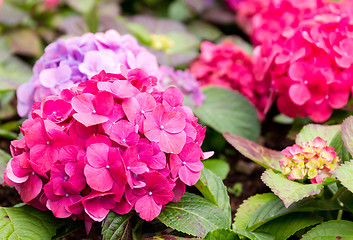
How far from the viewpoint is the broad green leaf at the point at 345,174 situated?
993 millimetres

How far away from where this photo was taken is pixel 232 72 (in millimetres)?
1948

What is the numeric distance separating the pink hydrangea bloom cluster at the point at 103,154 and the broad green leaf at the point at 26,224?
0.04 m

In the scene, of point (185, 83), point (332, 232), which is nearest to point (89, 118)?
point (332, 232)

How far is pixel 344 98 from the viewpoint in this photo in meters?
1.48

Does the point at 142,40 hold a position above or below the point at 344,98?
below

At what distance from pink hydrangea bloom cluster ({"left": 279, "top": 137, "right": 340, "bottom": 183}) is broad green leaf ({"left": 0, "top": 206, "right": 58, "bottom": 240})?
64 cm

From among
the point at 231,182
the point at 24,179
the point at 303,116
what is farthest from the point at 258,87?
the point at 24,179

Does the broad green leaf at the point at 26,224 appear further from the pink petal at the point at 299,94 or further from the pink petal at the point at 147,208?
the pink petal at the point at 299,94

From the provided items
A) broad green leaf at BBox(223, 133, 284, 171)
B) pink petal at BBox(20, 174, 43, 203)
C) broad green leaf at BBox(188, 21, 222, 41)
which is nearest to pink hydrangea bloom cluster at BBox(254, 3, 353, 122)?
broad green leaf at BBox(223, 133, 284, 171)

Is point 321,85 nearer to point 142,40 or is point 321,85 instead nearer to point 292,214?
point 292,214

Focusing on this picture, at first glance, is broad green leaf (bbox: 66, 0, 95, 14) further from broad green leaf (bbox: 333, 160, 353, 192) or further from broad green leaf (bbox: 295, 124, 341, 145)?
broad green leaf (bbox: 333, 160, 353, 192)

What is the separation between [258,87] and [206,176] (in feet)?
2.43

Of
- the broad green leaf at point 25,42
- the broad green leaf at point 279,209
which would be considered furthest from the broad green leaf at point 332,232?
the broad green leaf at point 25,42

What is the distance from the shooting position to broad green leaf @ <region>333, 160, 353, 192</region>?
0.99 metres
